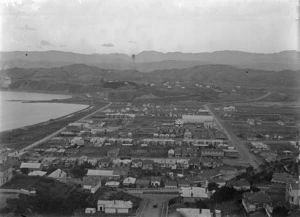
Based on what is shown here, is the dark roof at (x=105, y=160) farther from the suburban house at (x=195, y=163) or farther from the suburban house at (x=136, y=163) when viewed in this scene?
the suburban house at (x=195, y=163)

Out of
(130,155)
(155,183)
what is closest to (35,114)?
(130,155)

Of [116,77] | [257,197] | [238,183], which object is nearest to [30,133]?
[238,183]

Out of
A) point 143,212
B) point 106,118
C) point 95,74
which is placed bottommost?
point 143,212

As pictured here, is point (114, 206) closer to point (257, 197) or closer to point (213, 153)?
point (257, 197)

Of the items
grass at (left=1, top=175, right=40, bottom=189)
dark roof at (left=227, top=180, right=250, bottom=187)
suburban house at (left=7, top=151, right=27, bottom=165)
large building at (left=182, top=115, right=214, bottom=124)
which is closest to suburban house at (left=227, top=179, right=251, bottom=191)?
dark roof at (left=227, top=180, right=250, bottom=187)

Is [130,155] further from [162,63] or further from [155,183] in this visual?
[162,63]
